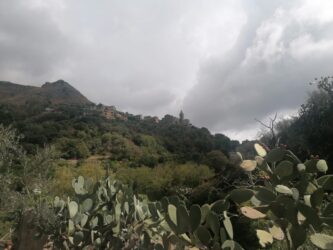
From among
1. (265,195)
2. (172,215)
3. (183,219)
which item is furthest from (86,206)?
(265,195)

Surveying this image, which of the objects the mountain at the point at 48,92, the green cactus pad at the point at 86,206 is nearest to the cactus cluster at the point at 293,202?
the green cactus pad at the point at 86,206

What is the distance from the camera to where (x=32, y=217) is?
786cm

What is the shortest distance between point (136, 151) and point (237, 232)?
122 ft

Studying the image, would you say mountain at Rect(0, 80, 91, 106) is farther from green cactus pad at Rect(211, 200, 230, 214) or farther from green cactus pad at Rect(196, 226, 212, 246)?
green cactus pad at Rect(196, 226, 212, 246)

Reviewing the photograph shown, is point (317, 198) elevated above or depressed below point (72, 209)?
below

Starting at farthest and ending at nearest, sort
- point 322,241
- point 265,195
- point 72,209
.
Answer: point 72,209
point 265,195
point 322,241

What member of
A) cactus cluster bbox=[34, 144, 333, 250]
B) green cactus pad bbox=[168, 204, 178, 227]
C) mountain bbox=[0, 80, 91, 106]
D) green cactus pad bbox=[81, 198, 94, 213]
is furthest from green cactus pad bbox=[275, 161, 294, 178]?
mountain bbox=[0, 80, 91, 106]

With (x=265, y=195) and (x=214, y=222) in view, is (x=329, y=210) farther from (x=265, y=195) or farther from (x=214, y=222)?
(x=214, y=222)

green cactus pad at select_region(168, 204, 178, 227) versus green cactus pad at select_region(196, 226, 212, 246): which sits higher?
green cactus pad at select_region(168, 204, 178, 227)

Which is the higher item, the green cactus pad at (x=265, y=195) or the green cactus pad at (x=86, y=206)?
the green cactus pad at (x=86, y=206)

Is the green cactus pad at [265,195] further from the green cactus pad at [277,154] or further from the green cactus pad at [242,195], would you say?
the green cactus pad at [277,154]

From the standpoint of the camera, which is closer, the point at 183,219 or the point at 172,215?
the point at 183,219

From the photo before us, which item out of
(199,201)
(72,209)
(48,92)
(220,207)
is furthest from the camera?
(48,92)

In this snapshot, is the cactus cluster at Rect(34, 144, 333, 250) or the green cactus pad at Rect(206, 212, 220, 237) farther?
the green cactus pad at Rect(206, 212, 220, 237)
